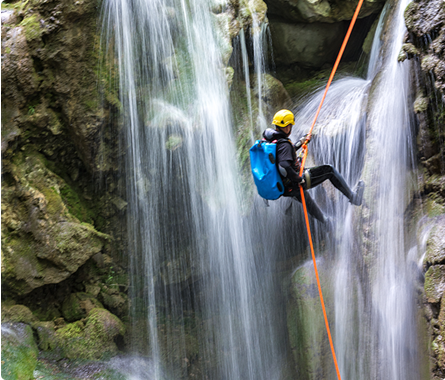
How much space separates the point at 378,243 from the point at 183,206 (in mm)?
3087

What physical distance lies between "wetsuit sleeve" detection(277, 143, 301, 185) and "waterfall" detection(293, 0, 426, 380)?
4.95 ft

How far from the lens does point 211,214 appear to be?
6117 millimetres

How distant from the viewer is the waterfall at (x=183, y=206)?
19.8 feet

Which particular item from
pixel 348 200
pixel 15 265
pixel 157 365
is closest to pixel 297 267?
pixel 348 200

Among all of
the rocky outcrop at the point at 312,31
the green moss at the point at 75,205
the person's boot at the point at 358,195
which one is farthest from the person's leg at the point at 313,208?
the rocky outcrop at the point at 312,31

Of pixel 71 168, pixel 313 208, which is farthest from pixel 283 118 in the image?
pixel 71 168

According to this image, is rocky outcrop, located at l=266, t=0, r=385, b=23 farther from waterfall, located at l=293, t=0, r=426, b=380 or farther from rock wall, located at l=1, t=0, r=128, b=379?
rock wall, located at l=1, t=0, r=128, b=379

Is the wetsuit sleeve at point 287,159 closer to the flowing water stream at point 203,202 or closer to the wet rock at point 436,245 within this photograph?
the flowing water stream at point 203,202

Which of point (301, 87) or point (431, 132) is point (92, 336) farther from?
point (301, 87)

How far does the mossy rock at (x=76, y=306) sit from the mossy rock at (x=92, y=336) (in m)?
0.13

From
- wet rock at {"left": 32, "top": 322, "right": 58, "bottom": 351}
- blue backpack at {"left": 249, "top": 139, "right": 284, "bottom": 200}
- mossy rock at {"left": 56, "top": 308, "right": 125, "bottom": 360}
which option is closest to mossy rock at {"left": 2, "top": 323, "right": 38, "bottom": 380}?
wet rock at {"left": 32, "top": 322, "right": 58, "bottom": 351}

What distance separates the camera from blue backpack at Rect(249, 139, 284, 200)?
4.79 metres

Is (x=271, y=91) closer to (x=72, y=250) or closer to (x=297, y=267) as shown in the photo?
(x=297, y=267)

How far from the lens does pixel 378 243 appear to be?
5.36 metres
